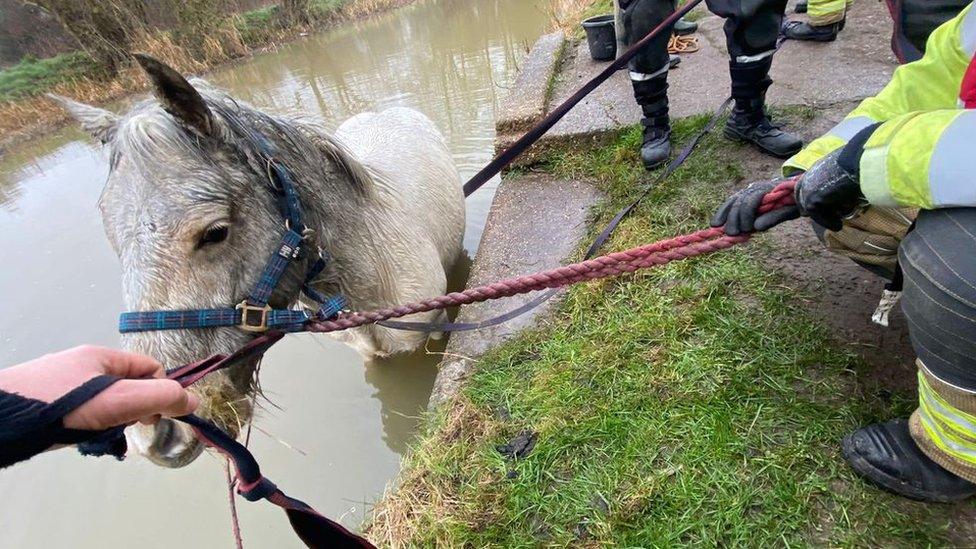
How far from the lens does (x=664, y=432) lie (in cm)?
182

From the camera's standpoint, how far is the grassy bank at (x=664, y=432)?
1.52 meters

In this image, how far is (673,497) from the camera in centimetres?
164

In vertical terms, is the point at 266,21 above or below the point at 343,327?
below

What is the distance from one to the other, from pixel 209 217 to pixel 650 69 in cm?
263

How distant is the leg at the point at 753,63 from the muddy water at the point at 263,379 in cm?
248

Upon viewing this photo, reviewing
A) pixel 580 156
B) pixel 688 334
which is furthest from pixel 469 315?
pixel 580 156

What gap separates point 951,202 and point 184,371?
6.66 ft

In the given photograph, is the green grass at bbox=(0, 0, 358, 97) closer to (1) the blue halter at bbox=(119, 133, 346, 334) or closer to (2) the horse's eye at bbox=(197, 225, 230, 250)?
(1) the blue halter at bbox=(119, 133, 346, 334)

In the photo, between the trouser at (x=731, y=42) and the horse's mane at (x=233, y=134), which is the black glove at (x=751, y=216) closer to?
the horse's mane at (x=233, y=134)

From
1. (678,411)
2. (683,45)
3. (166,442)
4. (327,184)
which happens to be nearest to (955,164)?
(678,411)

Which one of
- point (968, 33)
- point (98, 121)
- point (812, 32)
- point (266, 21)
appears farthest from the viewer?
point (266, 21)

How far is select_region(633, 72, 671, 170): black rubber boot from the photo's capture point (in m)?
3.21

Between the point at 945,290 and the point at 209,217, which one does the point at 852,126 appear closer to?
the point at 945,290

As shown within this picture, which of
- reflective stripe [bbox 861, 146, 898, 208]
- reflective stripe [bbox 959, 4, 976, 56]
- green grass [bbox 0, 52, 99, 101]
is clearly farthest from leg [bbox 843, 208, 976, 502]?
green grass [bbox 0, 52, 99, 101]
